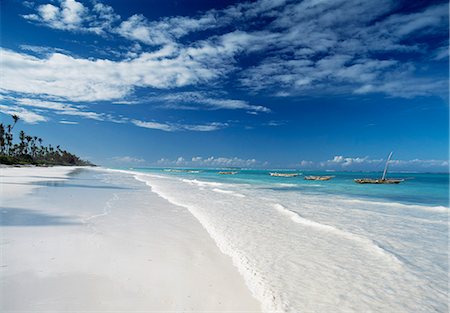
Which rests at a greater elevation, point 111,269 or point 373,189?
point 373,189

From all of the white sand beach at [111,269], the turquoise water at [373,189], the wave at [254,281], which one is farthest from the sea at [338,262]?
the turquoise water at [373,189]

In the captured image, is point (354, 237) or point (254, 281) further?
point (354, 237)

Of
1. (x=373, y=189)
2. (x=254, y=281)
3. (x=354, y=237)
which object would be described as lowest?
(x=254, y=281)

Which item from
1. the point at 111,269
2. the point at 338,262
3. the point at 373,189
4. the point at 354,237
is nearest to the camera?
the point at 111,269

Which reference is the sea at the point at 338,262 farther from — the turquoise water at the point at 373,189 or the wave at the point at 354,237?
the turquoise water at the point at 373,189

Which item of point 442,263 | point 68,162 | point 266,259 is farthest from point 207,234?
point 68,162

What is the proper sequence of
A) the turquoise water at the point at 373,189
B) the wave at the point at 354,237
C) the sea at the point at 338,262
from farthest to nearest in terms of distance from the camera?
the turquoise water at the point at 373,189, the wave at the point at 354,237, the sea at the point at 338,262

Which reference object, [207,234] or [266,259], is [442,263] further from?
[207,234]

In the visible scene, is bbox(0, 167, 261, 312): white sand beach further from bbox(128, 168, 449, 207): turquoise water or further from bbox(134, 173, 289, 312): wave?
bbox(128, 168, 449, 207): turquoise water

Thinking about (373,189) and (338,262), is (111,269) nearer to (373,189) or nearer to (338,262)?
(338,262)

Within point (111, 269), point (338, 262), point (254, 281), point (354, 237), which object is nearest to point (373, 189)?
point (354, 237)

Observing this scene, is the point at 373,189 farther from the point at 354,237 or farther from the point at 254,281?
the point at 254,281

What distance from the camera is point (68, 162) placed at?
158m

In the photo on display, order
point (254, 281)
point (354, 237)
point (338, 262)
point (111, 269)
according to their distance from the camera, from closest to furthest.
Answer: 1. point (254, 281)
2. point (111, 269)
3. point (338, 262)
4. point (354, 237)
